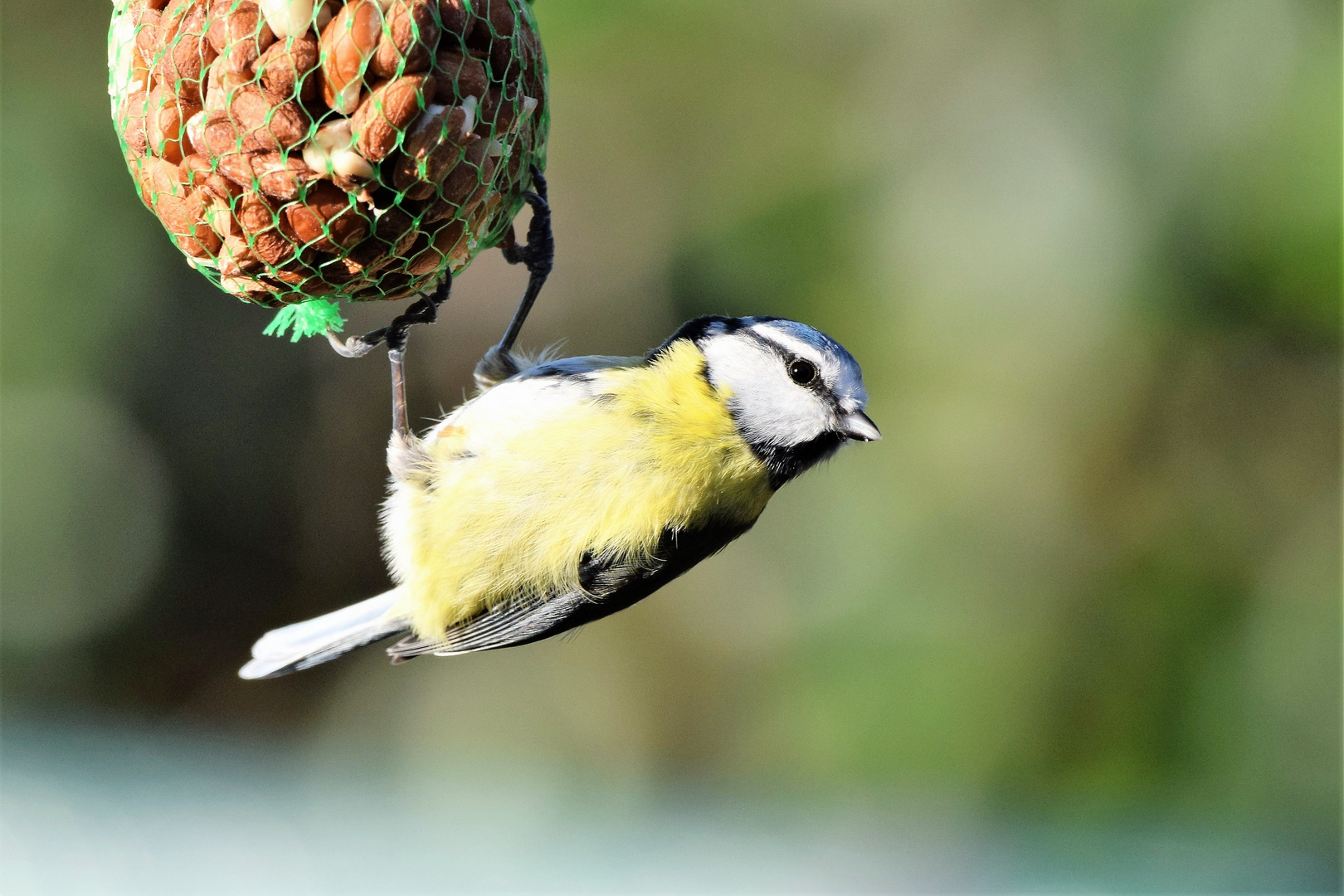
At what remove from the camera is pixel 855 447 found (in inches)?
130

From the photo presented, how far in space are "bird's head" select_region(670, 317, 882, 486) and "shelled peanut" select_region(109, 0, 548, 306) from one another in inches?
19.3

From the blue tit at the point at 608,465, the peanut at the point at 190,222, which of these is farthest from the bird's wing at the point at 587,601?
the peanut at the point at 190,222

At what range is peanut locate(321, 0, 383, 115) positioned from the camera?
1.14m

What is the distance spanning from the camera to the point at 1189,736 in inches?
117

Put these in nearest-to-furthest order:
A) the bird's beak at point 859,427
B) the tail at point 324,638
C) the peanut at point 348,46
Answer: the peanut at point 348,46, the bird's beak at point 859,427, the tail at point 324,638

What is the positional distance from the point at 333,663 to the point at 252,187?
269cm

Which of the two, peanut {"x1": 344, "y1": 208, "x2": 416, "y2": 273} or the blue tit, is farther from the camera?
the blue tit

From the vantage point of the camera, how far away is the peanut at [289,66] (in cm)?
114

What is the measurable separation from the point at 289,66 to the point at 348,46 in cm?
7

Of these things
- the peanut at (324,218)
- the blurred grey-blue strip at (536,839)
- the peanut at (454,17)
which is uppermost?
the peanut at (454,17)

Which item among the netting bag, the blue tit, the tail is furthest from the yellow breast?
the netting bag

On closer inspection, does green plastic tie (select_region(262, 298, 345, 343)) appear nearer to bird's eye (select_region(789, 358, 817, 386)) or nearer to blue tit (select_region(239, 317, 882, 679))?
blue tit (select_region(239, 317, 882, 679))

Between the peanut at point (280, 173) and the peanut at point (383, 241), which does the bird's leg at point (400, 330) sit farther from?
the peanut at point (280, 173)

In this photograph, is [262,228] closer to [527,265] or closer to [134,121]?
[134,121]
